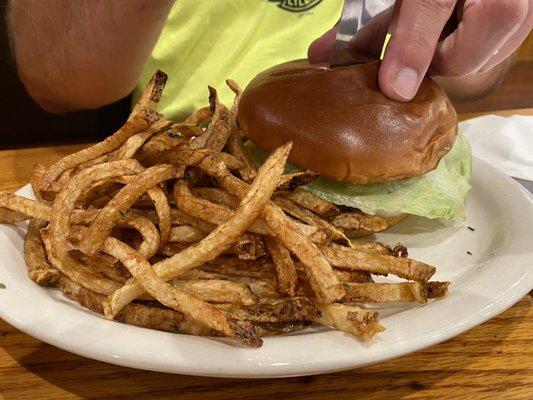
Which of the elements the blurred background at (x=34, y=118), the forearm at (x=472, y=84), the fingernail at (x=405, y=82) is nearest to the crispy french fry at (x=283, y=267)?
the fingernail at (x=405, y=82)

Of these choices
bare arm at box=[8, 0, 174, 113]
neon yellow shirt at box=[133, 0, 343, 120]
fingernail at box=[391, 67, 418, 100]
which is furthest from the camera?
neon yellow shirt at box=[133, 0, 343, 120]

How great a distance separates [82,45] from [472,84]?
1962 mm

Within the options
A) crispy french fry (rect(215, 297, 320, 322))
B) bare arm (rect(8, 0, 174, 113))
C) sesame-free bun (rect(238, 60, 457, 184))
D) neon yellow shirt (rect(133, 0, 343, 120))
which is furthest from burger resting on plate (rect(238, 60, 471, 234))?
neon yellow shirt (rect(133, 0, 343, 120))

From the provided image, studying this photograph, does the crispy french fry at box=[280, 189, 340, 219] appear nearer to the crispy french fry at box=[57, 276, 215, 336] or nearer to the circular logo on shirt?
the crispy french fry at box=[57, 276, 215, 336]

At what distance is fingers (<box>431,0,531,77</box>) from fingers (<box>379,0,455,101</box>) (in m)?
0.16

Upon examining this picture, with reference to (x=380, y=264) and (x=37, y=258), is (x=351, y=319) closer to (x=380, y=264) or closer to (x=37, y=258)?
(x=380, y=264)

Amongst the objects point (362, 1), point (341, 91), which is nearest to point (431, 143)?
point (341, 91)

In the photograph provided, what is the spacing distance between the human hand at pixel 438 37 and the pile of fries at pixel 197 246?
1.24 ft

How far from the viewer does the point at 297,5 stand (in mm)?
2943

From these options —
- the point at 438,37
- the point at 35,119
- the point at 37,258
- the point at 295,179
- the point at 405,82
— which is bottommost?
the point at 35,119

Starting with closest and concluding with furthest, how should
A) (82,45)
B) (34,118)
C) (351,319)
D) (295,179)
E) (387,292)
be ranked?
(351,319) → (387,292) → (295,179) → (82,45) → (34,118)

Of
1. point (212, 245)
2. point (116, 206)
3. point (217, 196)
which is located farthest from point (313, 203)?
point (116, 206)

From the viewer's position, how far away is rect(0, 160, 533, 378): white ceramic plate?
0.94 metres

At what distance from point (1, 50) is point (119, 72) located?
852 mm
